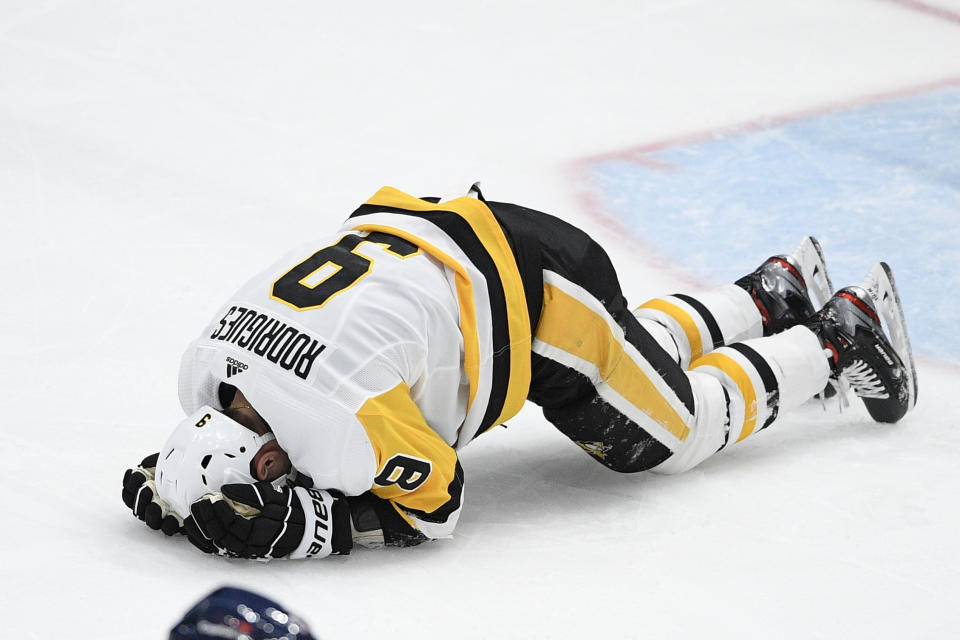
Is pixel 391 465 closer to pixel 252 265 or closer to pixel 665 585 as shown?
pixel 665 585

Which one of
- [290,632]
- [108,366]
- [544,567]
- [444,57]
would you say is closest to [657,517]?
[544,567]

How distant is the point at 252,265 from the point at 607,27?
266 centimetres

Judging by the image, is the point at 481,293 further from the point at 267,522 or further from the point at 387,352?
the point at 267,522

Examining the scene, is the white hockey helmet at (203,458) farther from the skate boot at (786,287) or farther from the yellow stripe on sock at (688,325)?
the skate boot at (786,287)

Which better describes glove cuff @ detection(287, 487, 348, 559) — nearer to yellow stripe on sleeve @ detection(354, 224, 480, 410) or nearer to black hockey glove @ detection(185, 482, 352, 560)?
black hockey glove @ detection(185, 482, 352, 560)

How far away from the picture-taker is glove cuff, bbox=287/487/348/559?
2002mm

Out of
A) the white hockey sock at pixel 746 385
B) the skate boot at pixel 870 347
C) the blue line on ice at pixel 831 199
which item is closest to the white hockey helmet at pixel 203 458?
the white hockey sock at pixel 746 385

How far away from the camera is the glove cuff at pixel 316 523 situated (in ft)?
6.57

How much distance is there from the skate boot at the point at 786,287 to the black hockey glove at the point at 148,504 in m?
1.49

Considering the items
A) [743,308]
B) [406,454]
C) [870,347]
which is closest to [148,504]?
[406,454]

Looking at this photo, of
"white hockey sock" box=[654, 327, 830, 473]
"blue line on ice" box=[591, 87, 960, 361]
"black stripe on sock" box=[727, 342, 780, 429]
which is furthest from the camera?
"blue line on ice" box=[591, 87, 960, 361]

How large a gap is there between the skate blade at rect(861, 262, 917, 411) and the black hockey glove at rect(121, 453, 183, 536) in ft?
5.31

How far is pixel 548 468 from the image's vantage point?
2.62m

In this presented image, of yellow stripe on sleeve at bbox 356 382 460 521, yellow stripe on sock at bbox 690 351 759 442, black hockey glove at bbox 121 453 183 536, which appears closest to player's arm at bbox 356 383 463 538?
yellow stripe on sleeve at bbox 356 382 460 521
